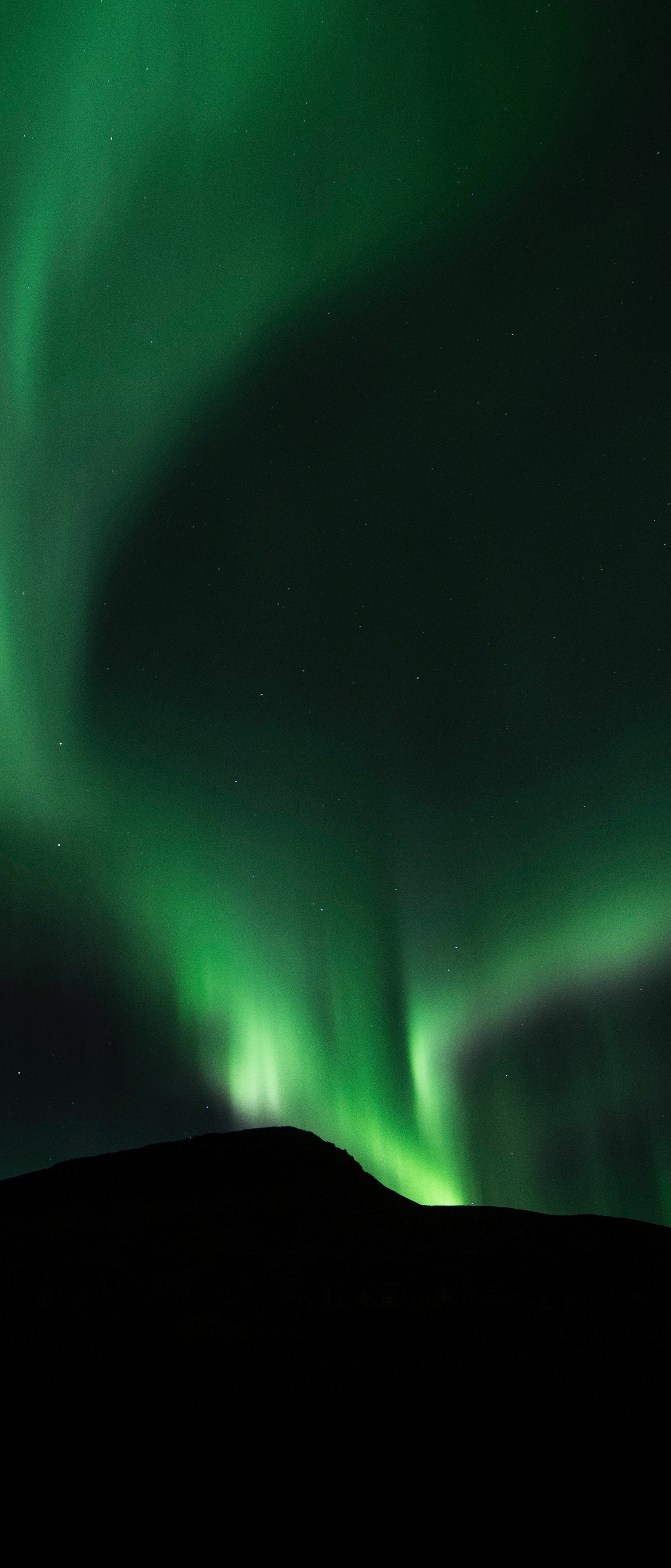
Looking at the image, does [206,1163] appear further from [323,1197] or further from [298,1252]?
[298,1252]

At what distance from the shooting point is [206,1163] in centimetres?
2189

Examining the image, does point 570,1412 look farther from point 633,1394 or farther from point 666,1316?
point 666,1316

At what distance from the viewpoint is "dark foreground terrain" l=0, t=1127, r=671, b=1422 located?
822 cm

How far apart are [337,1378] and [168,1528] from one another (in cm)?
288

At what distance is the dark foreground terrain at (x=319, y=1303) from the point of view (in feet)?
27.0

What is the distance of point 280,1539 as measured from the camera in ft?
18.8

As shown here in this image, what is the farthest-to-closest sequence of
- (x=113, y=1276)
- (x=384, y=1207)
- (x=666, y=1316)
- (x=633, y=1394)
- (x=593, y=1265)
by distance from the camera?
(x=384, y=1207) → (x=593, y=1265) → (x=113, y=1276) → (x=666, y=1316) → (x=633, y=1394)

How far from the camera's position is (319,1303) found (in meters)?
10.7

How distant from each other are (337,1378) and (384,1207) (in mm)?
10421

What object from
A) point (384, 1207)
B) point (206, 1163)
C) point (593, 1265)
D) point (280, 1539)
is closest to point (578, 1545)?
point (280, 1539)

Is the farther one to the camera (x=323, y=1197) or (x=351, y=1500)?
(x=323, y=1197)

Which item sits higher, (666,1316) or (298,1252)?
(298,1252)

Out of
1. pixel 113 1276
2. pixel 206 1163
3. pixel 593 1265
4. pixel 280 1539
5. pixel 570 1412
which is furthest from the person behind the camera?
pixel 206 1163

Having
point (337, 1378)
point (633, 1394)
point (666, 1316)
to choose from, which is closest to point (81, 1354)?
point (337, 1378)
